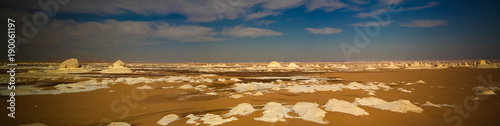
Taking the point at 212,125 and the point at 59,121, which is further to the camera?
the point at 59,121

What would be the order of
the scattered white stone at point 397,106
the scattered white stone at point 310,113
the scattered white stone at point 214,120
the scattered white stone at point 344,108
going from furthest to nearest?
the scattered white stone at point 397,106, the scattered white stone at point 344,108, the scattered white stone at point 310,113, the scattered white stone at point 214,120

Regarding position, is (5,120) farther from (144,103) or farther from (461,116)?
(461,116)

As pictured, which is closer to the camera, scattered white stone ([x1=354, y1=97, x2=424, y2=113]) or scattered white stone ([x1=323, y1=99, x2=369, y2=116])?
scattered white stone ([x1=323, y1=99, x2=369, y2=116])

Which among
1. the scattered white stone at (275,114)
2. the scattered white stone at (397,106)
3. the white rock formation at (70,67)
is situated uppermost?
the white rock formation at (70,67)

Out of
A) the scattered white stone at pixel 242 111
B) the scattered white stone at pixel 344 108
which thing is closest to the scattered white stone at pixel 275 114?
the scattered white stone at pixel 242 111

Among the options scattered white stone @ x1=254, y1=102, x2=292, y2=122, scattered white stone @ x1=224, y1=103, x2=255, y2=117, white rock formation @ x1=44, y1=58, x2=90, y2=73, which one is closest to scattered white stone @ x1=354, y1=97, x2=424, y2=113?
scattered white stone @ x1=254, y1=102, x2=292, y2=122

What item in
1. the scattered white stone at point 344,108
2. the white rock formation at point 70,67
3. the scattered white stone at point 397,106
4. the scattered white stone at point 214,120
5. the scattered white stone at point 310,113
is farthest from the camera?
the white rock formation at point 70,67

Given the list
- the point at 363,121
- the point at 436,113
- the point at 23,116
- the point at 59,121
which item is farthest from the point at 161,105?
the point at 436,113

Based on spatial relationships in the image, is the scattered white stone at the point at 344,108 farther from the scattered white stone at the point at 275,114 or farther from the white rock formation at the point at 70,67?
the white rock formation at the point at 70,67

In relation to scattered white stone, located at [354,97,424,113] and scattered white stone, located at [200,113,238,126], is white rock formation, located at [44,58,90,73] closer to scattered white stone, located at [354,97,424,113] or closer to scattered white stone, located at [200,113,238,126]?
scattered white stone, located at [200,113,238,126]

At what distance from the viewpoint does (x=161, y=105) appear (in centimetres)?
986

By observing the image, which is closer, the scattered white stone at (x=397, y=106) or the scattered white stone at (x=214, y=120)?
the scattered white stone at (x=214, y=120)

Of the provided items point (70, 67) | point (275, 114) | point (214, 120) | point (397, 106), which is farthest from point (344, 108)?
point (70, 67)

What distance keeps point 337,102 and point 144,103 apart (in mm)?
8381
